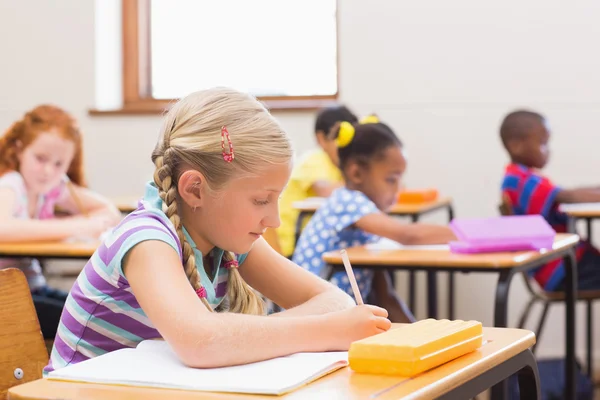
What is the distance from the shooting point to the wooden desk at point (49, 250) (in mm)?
2596

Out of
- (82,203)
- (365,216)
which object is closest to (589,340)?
(365,216)

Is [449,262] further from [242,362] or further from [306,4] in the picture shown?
[306,4]

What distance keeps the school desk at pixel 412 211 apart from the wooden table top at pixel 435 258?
36.8 inches

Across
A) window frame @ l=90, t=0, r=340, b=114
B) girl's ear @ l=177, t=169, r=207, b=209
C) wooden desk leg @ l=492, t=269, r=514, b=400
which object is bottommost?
wooden desk leg @ l=492, t=269, r=514, b=400

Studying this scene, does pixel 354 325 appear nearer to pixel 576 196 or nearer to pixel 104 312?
pixel 104 312

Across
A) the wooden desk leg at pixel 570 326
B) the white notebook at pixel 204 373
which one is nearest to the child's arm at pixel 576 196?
the wooden desk leg at pixel 570 326

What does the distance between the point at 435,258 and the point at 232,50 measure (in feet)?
9.20

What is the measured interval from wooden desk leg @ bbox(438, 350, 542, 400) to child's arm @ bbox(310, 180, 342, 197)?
2694 millimetres

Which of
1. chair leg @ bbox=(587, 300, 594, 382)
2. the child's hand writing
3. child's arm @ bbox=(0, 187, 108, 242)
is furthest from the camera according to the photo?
chair leg @ bbox=(587, 300, 594, 382)

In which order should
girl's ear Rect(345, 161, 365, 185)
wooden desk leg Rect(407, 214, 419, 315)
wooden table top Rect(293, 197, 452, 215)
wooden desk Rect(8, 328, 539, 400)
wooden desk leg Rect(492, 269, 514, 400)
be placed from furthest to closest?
1. wooden desk leg Rect(407, 214, 419, 315)
2. wooden table top Rect(293, 197, 452, 215)
3. girl's ear Rect(345, 161, 365, 185)
4. wooden desk leg Rect(492, 269, 514, 400)
5. wooden desk Rect(8, 328, 539, 400)

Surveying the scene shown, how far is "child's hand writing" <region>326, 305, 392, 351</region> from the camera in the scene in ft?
3.80

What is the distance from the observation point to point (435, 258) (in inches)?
91.1

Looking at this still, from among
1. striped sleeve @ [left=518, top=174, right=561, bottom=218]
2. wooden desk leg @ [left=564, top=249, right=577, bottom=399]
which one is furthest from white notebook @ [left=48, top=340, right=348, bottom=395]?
striped sleeve @ [left=518, top=174, right=561, bottom=218]

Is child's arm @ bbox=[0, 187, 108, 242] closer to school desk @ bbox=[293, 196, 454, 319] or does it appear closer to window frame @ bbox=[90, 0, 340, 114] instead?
school desk @ bbox=[293, 196, 454, 319]
